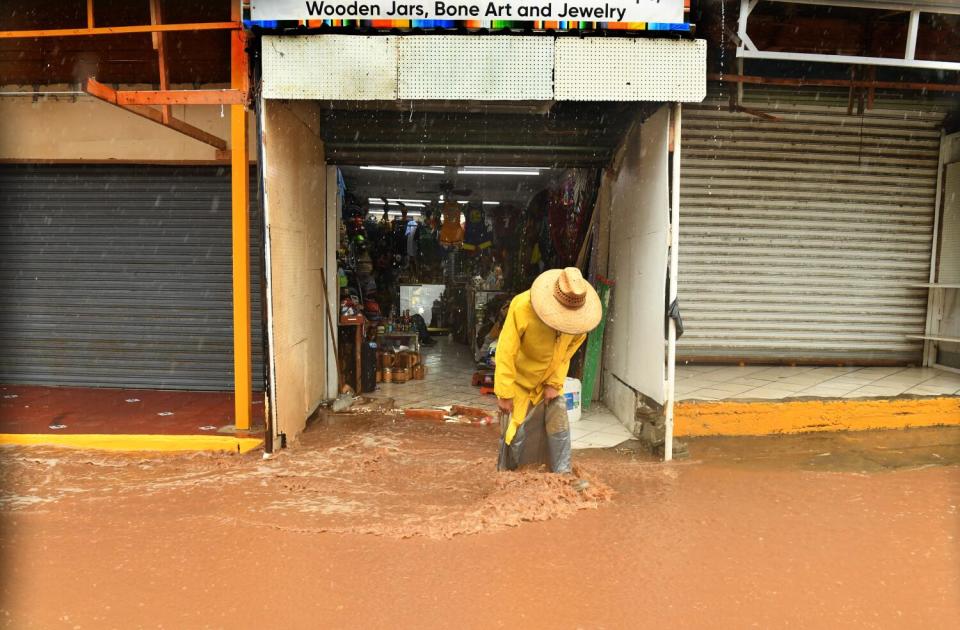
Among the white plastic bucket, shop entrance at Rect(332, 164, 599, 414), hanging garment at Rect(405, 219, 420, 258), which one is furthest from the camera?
hanging garment at Rect(405, 219, 420, 258)

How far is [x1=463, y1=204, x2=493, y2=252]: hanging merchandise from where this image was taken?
524 inches

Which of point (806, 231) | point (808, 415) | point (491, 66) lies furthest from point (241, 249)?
point (806, 231)

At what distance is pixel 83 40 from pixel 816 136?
874 cm

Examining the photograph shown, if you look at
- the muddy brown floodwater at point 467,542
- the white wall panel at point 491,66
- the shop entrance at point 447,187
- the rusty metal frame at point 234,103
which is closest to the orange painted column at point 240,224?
the rusty metal frame at point 234,103

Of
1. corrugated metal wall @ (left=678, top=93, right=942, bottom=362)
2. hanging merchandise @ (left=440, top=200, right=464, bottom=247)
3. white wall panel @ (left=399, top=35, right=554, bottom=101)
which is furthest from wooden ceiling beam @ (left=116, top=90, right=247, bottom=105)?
hanging merchandise @ (left=440, top=200, right=464, bottom=247)

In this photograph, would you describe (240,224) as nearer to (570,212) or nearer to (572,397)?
(572,397)

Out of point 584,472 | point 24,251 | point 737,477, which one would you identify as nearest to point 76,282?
point 24,251

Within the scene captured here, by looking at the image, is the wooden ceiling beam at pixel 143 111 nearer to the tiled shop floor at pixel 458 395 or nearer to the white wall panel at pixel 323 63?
the white wall panel at pixel 323 63

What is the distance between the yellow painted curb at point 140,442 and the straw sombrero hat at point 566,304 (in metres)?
3.29

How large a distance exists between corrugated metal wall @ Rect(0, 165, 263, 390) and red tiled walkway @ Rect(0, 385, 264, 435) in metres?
0.26

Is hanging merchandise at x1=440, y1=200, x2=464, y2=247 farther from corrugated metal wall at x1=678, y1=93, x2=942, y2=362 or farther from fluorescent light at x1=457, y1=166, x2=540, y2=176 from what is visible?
corrugated metal wall at x1=678, y1=93, x2=942, y2=362

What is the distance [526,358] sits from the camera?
200 inches

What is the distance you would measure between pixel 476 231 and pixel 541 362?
8772 mm

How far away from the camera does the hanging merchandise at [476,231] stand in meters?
13.3
